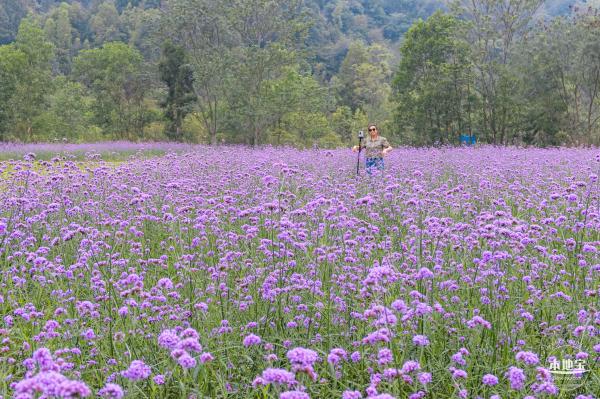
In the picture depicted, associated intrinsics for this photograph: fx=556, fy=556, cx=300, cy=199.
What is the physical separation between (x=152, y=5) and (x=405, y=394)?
11917cm

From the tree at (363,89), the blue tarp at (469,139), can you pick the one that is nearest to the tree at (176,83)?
the blue tarp at (469,139)

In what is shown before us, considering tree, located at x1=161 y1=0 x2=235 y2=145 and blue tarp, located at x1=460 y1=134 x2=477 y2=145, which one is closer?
blue tarp, located at x1=460 y1=134 x2=477 y2=145

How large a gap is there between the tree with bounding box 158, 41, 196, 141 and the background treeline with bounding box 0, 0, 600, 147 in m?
0.09

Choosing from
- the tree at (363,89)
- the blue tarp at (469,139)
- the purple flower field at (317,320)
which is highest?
the tree at (363,89)

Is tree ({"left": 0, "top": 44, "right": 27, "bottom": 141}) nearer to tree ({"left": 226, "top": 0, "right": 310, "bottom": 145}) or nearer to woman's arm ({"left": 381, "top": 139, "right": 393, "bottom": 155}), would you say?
tree ({"left": 226, "top": 0, "right": 310, "bottom": 145})

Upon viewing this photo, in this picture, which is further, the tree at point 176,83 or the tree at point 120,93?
the tree at point 120,93

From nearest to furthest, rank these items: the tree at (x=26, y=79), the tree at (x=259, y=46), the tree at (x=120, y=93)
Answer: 1. the tree at (x=259, y=46)
2. the tree at (x=26, y=79)
3. the tree at (x=120, y=93)

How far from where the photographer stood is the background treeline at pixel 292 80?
2872 centimetres

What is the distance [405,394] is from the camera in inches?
114

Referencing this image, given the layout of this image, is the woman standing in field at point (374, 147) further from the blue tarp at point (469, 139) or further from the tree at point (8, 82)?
the tree at point (8, 82)

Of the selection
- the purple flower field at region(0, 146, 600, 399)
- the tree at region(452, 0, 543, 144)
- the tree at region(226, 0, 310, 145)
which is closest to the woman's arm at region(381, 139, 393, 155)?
the purple flower field at region(0, 146, 600, 399)

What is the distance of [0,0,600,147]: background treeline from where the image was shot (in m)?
28.7

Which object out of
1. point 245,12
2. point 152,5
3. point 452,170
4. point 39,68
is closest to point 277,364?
point 452,170

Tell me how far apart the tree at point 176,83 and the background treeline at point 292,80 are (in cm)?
9
